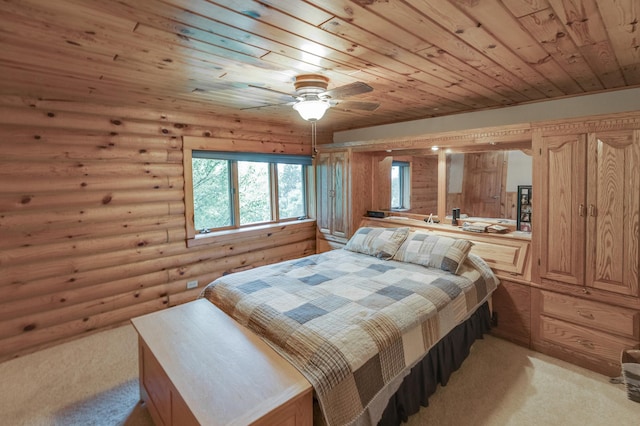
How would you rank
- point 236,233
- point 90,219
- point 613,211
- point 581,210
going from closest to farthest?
point 613,211 → point 581,210 → point 90,219 → point 236,233

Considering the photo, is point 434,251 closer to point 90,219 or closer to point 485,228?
point 485,228

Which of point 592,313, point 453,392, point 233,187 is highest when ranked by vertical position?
point 233,187

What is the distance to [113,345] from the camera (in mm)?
3020

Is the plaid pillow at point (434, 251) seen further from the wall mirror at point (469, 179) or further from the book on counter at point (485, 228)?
the wall mirror at point (469, 179)

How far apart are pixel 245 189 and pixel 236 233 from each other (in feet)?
2.10

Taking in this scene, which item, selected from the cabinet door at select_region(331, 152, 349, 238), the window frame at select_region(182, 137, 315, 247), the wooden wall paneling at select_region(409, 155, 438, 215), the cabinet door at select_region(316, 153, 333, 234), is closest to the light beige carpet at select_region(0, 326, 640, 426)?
the window frame at select_region(182, 137, 315, 247)

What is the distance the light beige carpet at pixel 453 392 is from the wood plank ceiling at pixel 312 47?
2277 millimetres

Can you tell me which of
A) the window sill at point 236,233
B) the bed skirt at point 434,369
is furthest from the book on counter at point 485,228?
the window sill at point 236,233

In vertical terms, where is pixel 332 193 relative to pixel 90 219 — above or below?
above

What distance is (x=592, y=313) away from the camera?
2590 millimetres

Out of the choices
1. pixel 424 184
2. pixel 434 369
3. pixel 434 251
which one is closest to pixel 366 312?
pixel 434 369

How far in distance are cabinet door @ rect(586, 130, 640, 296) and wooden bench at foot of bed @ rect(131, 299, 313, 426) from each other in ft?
8.14

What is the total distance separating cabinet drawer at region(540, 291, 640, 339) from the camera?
7.98 feet

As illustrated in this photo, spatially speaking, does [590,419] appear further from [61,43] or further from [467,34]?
[61,43]
